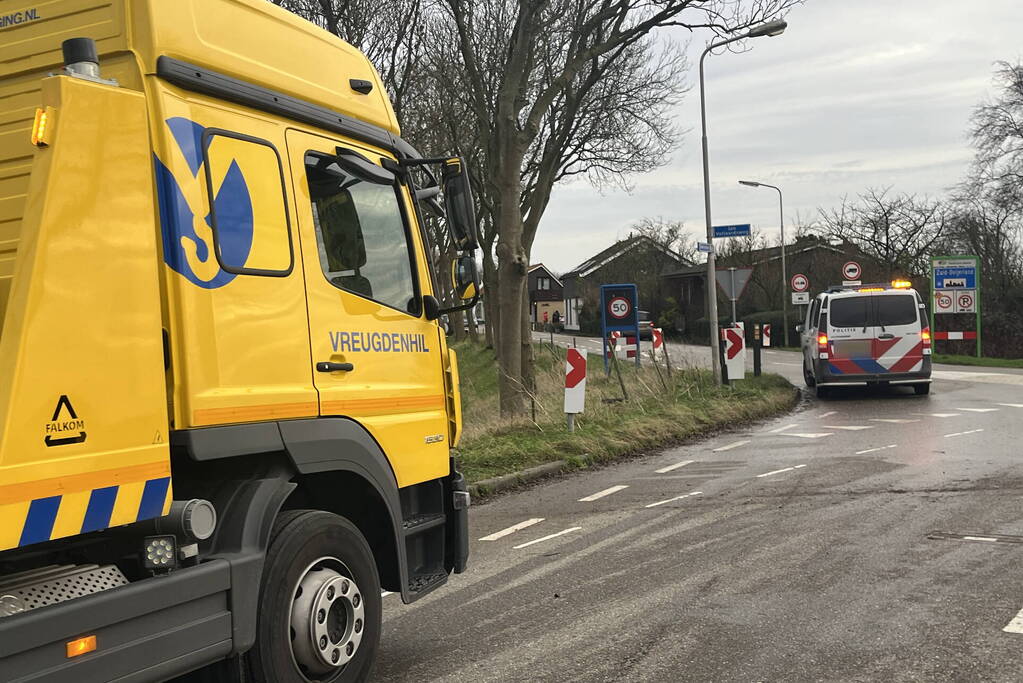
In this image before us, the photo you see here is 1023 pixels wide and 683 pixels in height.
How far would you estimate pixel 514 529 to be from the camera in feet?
26.3

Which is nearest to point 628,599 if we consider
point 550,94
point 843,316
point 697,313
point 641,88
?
point 550,94

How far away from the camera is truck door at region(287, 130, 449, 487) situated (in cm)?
434

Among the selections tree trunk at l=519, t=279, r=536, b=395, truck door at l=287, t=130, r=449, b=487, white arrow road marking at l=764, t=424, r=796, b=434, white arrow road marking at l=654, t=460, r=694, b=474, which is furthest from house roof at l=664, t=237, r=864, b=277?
truck door at l=287, t=130, r=449, b=487

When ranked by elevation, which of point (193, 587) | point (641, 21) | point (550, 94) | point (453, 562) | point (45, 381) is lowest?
point (453, 562)

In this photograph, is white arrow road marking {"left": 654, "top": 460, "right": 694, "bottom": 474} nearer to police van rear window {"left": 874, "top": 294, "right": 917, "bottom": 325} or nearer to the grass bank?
the grass bank

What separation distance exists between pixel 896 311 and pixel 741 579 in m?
13.8

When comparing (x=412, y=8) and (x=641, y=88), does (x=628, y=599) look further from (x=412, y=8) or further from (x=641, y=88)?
(x=641, y=88)

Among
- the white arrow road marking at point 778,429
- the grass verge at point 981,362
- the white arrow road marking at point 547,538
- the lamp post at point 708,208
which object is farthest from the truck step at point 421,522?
the grass verge at point 981,362

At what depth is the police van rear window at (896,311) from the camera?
60.3 feet

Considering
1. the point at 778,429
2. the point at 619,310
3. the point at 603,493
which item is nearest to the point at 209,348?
the point at 603,493

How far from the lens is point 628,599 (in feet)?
18.6

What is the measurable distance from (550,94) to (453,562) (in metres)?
11.3

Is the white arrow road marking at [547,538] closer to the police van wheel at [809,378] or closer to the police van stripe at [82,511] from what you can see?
the police van stripe at [82,511]

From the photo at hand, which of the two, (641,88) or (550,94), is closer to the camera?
(550,94)
